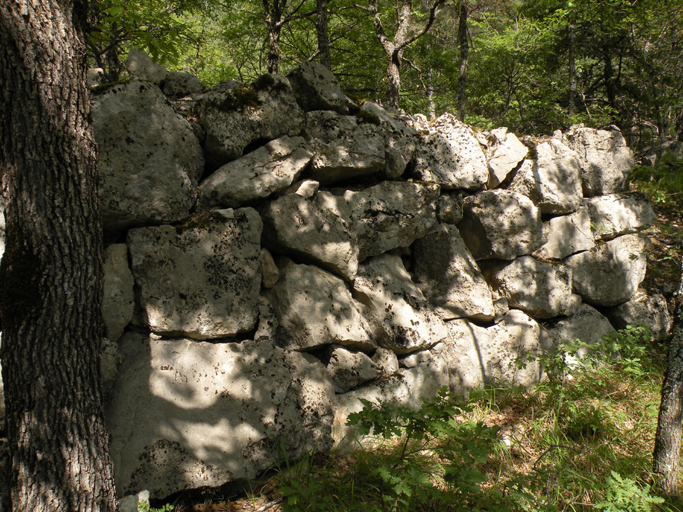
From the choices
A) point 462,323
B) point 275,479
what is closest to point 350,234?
point 462,323

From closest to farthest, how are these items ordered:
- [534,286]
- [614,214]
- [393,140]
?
[393,140] → [534,286] → [614,214]

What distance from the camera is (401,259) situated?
14.8ft

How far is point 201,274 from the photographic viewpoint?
318 centimetres

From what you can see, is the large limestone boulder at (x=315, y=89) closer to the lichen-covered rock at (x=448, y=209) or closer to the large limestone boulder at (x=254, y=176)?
the large limestone boulder at (x=254, y=176)

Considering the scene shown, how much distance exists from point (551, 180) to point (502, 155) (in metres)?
0.69

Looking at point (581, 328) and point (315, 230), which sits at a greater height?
point (315, 230)

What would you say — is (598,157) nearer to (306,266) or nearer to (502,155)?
(502,155)

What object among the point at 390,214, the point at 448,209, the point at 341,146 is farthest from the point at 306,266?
the point at 448,209

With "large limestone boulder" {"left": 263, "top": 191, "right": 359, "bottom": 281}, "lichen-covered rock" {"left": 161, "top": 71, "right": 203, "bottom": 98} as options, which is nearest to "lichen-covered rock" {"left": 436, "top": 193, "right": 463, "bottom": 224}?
"large limestone boulder" {"left": 263, "top": 191, "right": 359, "bottom": 281}

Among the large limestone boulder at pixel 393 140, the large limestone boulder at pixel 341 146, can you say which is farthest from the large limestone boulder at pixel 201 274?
the large limestone boulder at pixel 393 140

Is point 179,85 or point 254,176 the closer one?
point 254,176

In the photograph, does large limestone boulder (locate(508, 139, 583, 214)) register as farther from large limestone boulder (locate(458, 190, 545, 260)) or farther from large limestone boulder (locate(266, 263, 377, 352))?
large limestone boulder (locate(266, 263, 377, 352))

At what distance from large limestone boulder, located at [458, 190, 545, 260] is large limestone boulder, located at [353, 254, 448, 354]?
102cm

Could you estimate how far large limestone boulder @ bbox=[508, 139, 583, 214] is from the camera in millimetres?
5074
